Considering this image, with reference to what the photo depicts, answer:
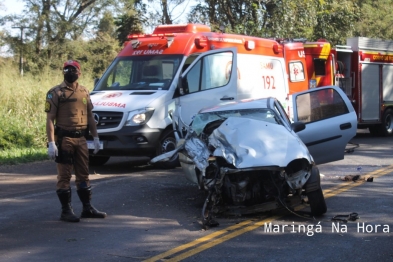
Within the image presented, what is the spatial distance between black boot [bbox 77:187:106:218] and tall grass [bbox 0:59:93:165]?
6.25m

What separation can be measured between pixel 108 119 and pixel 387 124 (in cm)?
1202

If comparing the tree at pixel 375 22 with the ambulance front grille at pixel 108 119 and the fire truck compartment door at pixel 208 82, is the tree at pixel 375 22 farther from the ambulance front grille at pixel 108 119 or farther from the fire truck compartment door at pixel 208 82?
the ambulance front grille at pixel 108 119

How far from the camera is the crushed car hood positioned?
7.20 m

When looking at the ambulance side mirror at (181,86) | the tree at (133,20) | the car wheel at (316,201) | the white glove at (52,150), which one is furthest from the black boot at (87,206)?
the tree at (133,20)

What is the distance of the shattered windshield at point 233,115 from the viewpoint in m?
8.67

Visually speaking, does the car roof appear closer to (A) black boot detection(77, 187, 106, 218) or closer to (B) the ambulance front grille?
(A) black boot detection(77, 187, 106, 218)

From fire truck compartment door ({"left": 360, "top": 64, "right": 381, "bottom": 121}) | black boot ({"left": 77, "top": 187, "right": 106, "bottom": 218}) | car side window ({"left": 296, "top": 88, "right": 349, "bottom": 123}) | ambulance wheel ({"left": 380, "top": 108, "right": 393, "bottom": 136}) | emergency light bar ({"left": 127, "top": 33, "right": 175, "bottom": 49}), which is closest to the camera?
black boot ({"left": 77, "top": 187, "right": 106, "bottom": 218})

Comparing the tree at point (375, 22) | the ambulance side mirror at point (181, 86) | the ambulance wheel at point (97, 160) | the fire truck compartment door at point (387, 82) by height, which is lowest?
the ambulance wheel at point (97, 160)

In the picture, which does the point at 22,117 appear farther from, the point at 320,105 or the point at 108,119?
the point at 320,105

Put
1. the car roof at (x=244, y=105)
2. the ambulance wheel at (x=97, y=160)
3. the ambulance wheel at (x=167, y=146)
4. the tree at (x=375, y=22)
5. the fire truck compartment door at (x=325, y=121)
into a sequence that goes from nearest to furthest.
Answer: the car roof at (x=244, y=105) < the fire truck compartment door at (x=325, y=121) < the ambulance wheel at (x=167, y=146) < the ambulance wheel at (x=97, y=160) < the tree at (x=375, y=22)

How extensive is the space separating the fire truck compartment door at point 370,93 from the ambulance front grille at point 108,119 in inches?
413

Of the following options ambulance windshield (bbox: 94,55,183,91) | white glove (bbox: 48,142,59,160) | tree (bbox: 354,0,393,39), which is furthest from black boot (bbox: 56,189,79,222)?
tree (bbox: 354,0,393,39)

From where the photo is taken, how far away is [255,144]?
7445mm

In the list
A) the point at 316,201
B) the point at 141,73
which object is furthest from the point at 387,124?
the point at 316,201
